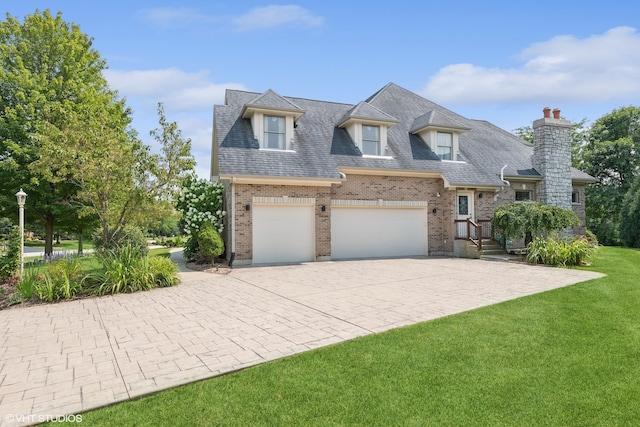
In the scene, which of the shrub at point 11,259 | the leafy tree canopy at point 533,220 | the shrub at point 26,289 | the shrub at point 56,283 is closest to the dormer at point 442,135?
the leafy tree canopy at point 533,220

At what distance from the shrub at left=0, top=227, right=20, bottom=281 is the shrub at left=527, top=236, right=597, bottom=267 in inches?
657

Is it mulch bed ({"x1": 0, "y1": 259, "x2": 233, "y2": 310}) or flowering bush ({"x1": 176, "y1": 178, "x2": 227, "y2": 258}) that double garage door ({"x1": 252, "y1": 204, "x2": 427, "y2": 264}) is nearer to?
mulch bed ({"x1": 0, "y1": 259, "x2": 233, "y2": 310})

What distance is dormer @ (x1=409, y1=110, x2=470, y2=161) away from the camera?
17125 millimetres

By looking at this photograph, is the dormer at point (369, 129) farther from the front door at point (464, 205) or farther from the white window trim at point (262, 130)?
the front door at point (464, 205)

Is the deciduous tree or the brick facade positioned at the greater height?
the deciduous tree

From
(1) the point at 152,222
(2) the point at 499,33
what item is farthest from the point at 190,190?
(2) the point at 499,33

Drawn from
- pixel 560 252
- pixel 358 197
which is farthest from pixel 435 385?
pixel 358 197

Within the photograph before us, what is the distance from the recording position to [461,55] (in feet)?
39.9

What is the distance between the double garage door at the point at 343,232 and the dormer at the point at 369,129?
2.78 metres

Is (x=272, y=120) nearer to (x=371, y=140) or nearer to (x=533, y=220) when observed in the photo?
(x=371, y=140)

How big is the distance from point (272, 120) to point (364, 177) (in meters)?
4.60

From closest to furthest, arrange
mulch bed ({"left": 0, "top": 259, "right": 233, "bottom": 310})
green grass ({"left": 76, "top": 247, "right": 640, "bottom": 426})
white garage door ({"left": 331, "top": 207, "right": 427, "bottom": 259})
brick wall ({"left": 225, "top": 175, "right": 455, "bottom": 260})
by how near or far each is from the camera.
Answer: green grass ({"left": 76, "top": 247, "right": 640, "bottom": 426})
mulch bed ({"left": 0, "top": 259, "right": 233, "bottom": 310})
brick wall ({"left": 225, "top": 175, "right": 455, "bottom": 260})
white garage door ({"left": 331, "top": 207, "right": 427, "bottom": 259})

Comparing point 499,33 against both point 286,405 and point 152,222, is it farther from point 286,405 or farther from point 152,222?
point 152,222

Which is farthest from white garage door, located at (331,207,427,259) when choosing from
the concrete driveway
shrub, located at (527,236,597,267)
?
shrub, located at (527,236,597,267)
